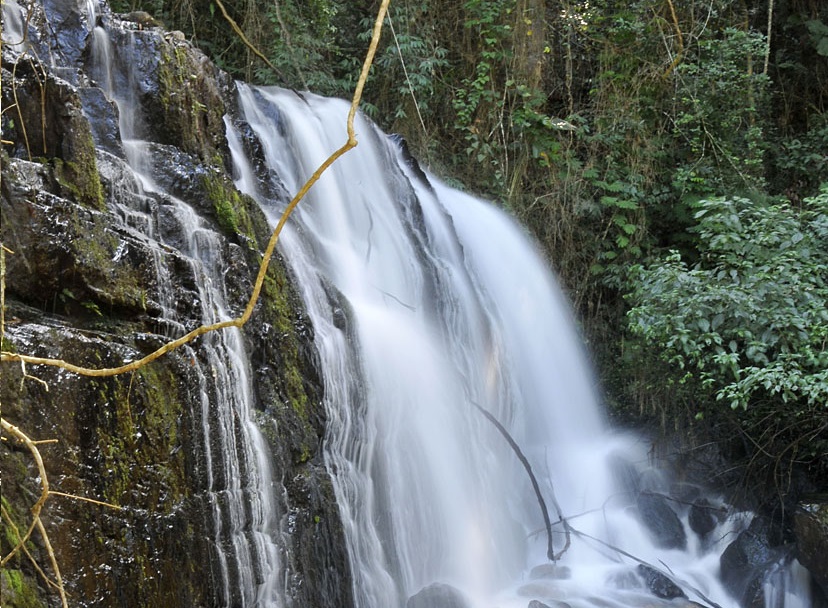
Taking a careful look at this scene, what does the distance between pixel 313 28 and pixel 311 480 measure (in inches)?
259

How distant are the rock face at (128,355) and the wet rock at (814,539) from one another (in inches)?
127

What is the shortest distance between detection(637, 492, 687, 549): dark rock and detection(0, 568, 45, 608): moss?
17.1 ft

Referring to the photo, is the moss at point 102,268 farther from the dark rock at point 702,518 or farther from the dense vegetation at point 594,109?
the dark rock at point 702,518

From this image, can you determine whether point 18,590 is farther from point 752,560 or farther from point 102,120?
point 752,560

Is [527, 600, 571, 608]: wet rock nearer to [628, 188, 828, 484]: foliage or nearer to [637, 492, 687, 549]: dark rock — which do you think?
[637, 492, 687, 549]: dark rock

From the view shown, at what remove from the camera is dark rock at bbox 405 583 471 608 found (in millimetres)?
5520

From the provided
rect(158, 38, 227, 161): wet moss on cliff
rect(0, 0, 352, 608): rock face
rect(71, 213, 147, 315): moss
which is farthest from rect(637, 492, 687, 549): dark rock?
rect(71, 213, 147, 315): moss

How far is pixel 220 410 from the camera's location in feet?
14.4

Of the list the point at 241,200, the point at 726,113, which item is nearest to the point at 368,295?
the point at 241,200

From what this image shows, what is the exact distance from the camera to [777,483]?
700 cm

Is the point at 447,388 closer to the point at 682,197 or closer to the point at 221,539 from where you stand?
the point at 221,539

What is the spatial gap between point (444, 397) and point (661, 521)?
83.3 inches

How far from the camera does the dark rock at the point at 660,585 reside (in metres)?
6.27

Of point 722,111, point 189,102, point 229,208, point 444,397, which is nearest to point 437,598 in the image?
point 444,397
